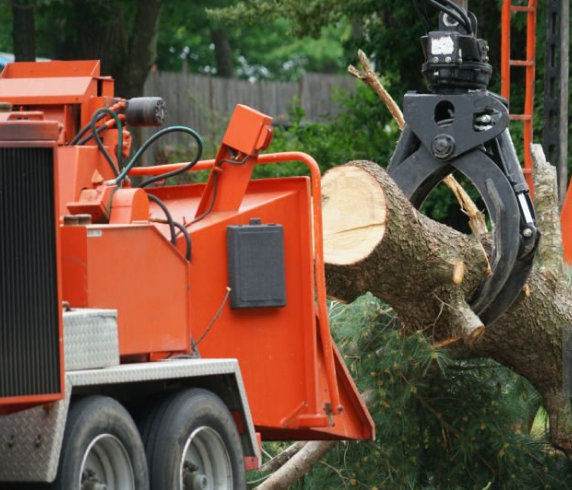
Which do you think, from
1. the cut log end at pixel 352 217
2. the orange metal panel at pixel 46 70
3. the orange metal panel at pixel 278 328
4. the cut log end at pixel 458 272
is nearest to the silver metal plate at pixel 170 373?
the orange metal panel at pixel 278 328

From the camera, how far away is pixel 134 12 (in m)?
17.7

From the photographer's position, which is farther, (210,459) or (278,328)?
(278,328)

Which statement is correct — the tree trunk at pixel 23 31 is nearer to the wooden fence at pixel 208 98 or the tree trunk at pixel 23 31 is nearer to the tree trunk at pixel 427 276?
the wooden fence at pixel 208 98

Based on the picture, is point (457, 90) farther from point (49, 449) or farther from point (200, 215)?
point (49, 449)

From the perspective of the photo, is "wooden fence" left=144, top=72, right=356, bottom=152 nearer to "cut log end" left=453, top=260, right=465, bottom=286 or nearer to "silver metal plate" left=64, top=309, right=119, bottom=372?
"cut log end" left=453, top=260, right=465, bottom=286

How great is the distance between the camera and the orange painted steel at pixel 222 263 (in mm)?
5738

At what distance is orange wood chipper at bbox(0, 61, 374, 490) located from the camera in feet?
15.7

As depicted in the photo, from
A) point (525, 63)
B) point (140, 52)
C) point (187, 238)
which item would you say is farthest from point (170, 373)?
point (140, 52)

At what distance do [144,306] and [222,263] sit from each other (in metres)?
0.58

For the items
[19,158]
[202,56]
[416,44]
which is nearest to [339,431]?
[19,158]

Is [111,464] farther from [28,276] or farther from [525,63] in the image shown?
[525,63]

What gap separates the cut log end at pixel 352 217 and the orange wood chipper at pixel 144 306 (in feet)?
0.54

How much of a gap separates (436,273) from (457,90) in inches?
41.3

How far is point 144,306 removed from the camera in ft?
18.6
